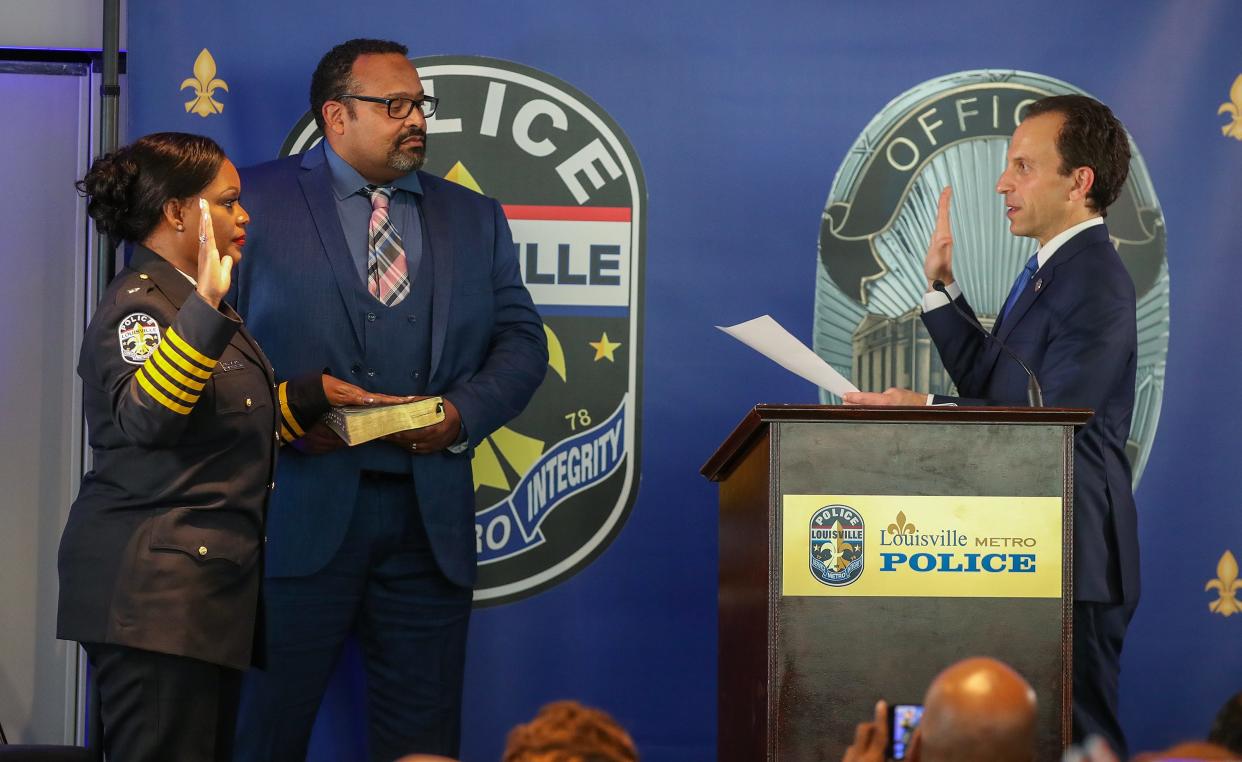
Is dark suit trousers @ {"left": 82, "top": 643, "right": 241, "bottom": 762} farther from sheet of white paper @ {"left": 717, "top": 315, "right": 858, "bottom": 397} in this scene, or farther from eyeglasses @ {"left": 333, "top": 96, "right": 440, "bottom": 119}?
eyeglasses @ {"left": 333, "top": 96, "right": 440, "bottom": 119}

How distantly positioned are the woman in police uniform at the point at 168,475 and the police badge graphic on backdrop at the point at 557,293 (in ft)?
4.69

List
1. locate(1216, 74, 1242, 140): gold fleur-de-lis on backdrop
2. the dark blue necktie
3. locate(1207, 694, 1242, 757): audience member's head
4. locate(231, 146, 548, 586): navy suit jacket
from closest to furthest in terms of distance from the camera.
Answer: locate(1207, 694, 1242, 757): audience member's head, the dark blue necktie, locate(231, 146, 548, 586): navy suit jacket, locate(1216, 74, 1242, 140): gold fleur-de-lis on backdrop

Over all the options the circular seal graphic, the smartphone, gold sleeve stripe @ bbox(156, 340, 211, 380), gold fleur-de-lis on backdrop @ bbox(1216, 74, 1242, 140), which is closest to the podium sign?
the smartphone

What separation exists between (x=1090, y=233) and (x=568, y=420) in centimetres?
165

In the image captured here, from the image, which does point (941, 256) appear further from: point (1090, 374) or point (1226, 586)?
point (1226, 586)

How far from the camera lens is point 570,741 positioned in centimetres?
145

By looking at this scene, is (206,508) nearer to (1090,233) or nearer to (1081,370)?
(1081,370)

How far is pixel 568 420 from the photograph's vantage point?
441cm

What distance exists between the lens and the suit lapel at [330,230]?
12.7 ft

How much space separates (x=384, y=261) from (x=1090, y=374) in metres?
1.89

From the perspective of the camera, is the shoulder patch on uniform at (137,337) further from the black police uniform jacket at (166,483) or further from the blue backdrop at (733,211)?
the blue backdrop at (733,211)

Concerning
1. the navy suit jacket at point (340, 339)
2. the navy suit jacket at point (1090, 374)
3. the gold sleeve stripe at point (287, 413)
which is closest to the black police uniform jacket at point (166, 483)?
the gold sleeve stripe at point (287, 413)

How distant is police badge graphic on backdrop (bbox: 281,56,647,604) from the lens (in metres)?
4.39

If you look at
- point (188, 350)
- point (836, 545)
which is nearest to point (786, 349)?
point (836, 545)
